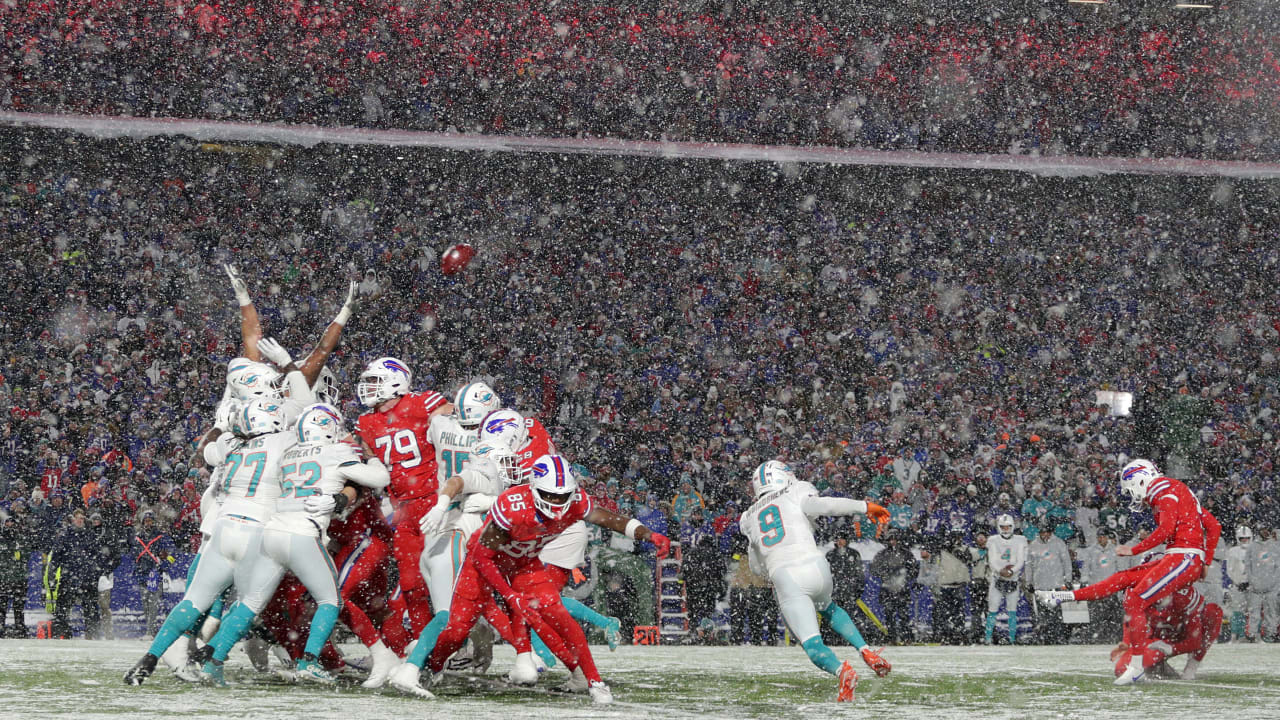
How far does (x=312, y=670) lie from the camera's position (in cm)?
751

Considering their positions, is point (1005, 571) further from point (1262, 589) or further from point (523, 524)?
point (523, 524)

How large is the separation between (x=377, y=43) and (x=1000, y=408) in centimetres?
1103

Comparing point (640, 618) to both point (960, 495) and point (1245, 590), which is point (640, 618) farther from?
point (1245, 590)

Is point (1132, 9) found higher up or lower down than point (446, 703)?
higher up

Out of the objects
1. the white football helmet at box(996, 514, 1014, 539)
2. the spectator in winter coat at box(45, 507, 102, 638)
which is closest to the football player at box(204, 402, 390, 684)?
the spectator in winter coat at box(45, 507, 102, 638)

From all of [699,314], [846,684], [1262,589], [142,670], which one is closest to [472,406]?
[142,670]

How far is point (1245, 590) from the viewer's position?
14633 millimetres

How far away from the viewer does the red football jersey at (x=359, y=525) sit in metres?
8.06

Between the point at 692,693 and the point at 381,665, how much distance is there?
170 cm

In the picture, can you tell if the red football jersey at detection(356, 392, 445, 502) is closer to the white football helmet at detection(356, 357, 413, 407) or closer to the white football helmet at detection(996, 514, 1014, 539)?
the white football helmet at detection(356, 357, 413, 407)

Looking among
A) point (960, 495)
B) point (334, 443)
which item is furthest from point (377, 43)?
point (334, 443)

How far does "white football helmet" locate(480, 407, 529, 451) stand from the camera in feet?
26.6

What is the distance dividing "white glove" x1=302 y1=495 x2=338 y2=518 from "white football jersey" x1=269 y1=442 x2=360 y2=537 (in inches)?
0.7

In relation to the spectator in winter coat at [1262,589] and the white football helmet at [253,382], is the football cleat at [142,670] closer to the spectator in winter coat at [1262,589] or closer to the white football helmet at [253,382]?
the white football helmet at [253,382]
